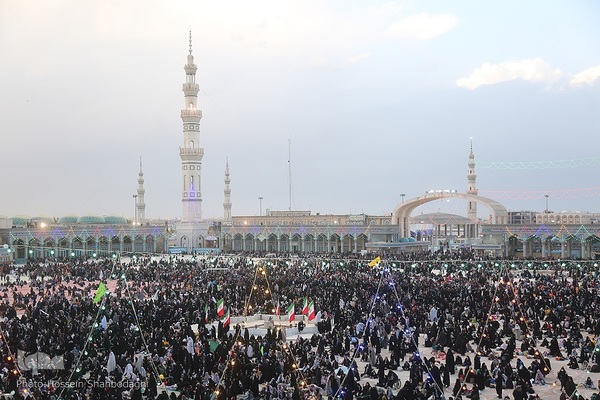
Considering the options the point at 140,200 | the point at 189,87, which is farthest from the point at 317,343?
the point at 140,200

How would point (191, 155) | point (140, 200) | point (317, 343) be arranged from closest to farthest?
1. point (317, 343)
2. point (191, 155)
3. point (140, 200)

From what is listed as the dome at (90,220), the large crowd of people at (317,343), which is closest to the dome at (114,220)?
the dome at (90,220)

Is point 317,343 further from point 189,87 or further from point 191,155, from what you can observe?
point 189,87

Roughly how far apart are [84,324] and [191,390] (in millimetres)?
6588

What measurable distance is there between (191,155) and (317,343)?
43.6 metres

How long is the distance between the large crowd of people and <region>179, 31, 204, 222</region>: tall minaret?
31806mm

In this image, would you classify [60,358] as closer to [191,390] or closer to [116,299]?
[191,390]

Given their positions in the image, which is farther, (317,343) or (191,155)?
(191,155)

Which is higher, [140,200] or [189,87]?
[189,87]

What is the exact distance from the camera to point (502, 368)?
13586 millimetres

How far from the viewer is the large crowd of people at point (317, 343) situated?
12.6 metres

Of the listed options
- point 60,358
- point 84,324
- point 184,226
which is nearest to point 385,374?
point 60,358

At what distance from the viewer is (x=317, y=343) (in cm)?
1658

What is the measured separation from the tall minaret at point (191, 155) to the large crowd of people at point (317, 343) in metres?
31.8
